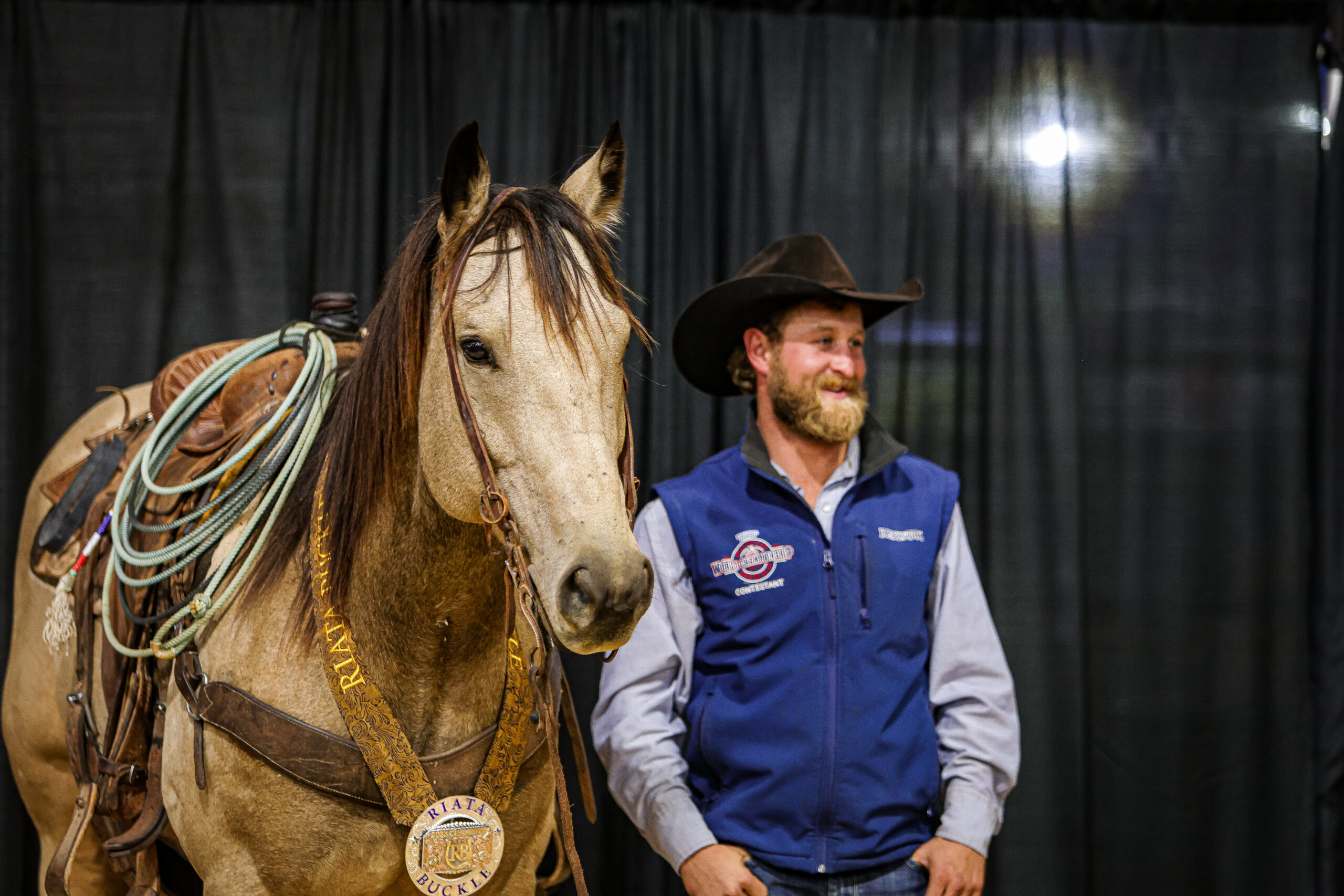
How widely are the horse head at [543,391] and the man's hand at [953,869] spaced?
33.8 inches

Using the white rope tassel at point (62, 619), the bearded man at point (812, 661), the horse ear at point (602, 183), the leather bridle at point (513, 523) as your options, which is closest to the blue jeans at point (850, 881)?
the bearded man at point (812, 661)

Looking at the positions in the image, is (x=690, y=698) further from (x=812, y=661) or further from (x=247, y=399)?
(x=247, y=399)

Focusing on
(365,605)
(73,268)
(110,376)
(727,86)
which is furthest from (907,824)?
(73,268)

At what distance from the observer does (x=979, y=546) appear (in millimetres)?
2605

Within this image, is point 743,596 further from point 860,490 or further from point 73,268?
point 73,268

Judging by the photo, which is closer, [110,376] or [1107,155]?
[110,376]

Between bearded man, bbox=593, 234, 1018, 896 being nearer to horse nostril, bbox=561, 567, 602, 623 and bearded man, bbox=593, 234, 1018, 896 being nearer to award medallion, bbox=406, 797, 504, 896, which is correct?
award medallion, bbox=406, 797, 504, 896

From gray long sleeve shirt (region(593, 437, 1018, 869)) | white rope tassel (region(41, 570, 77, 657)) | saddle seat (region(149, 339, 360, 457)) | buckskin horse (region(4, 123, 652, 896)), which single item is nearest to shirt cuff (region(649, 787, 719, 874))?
gray long sleeve shirt (region(593, 437, 1018, 869))

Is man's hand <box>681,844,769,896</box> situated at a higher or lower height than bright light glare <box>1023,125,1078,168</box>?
lower

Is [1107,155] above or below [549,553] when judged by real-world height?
above

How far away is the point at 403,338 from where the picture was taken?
1.17 metres

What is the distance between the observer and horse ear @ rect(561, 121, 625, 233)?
1283 millimetres

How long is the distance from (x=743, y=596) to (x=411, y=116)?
5.36 ft

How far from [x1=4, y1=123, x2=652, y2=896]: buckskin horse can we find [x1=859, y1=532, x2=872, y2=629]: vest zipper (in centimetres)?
61
